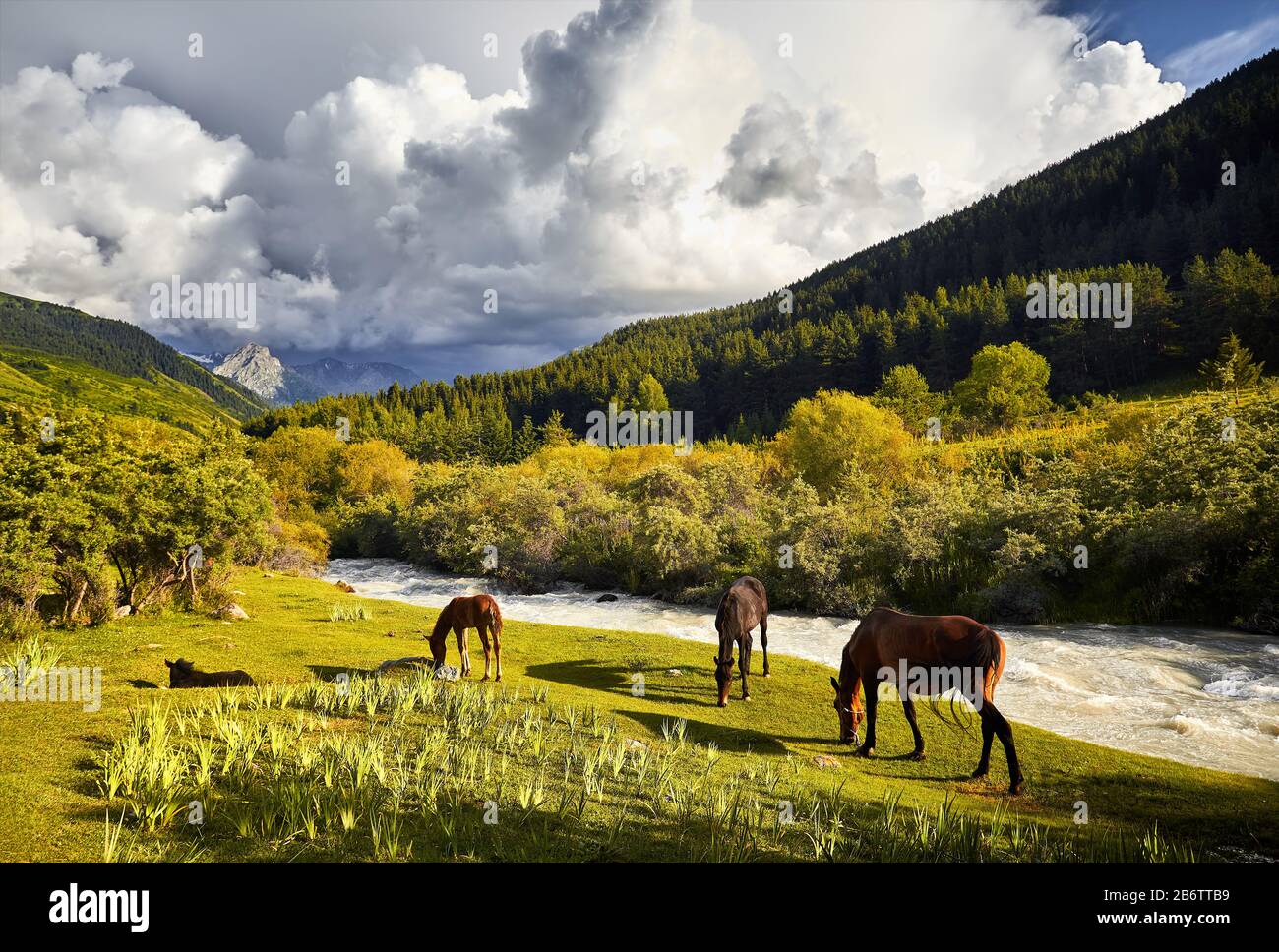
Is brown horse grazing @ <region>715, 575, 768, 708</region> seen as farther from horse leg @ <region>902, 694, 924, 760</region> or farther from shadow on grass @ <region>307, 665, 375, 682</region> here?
shadow on grass @ <region>307, 665, 375, 682</region>

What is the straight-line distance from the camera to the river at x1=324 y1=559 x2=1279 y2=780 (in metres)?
11.8

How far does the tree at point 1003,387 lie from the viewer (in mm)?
69125

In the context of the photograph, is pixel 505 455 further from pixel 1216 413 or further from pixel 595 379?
pixel 1216 413

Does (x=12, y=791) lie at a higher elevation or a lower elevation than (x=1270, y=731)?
higher

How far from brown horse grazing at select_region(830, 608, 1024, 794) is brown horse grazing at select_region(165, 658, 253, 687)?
1162 centimetres

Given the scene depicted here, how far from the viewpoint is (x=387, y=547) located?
52594 millimetres

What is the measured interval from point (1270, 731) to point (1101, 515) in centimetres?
1421

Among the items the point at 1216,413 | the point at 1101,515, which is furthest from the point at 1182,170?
the point at 1101,515

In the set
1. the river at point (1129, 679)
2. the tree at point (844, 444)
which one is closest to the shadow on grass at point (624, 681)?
the river at point (1129, 679)

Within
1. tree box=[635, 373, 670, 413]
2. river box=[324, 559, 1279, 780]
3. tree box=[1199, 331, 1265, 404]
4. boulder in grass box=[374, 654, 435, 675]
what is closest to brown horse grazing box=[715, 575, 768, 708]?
river box=[324, 559, 1279, 780]

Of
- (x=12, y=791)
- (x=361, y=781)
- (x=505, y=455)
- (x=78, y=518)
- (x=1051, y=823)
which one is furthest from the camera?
(x=505, y=455)

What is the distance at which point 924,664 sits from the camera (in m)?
10.2

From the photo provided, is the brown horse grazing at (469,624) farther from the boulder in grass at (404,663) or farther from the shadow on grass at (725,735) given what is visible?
the shadow on grass at (725,735)

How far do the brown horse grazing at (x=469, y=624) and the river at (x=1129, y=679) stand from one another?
9610 mm
